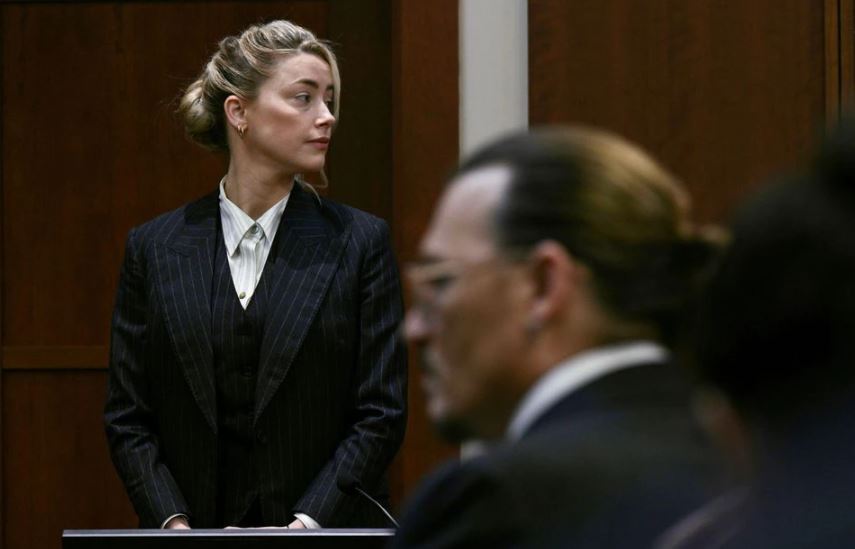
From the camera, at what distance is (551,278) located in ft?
4.44

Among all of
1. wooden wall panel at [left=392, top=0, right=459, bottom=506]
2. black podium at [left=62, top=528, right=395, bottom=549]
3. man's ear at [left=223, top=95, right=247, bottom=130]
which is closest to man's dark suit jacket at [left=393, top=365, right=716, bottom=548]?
black podium at [left=62, top=528, right=395, bottom=549]

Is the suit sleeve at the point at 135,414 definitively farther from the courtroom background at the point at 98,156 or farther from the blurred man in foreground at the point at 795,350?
the blurred man in foreground at the point at 795,350

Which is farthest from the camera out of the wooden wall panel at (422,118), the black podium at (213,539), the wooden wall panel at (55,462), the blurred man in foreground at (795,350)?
the wooden wall panel at (55,462)

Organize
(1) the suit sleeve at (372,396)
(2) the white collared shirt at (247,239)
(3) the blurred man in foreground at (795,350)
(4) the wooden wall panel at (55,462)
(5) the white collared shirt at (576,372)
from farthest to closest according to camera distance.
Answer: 1. (4) the wooden wall panel at (55,462)
2. (2) the white collared shirt at (247,239)
3. (1) the suit sleeve at (372,396)
4. (5) the white collared shirt at (576,372)
5. (3) the blurred man in foreground at (795,350)

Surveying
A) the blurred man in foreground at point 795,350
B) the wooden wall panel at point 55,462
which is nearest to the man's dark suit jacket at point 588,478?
the blurred man in foreground at point 795,350

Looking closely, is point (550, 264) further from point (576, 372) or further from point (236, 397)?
point (236, 397)

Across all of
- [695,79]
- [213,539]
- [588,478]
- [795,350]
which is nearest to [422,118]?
[695,79]

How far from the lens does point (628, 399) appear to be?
1.28 metres

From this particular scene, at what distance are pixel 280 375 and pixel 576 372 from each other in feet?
5.82

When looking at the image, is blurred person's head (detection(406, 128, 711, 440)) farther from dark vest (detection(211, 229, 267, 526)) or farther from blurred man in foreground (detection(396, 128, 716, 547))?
dark vest (detection(211, 229, 267, 526))

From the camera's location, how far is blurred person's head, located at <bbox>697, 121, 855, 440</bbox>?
844 mm

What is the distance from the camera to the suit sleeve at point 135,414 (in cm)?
303

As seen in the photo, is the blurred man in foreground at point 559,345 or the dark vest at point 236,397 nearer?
the blurred man in foreground at point 559,345

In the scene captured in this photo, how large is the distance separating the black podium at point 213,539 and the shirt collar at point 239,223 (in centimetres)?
108
